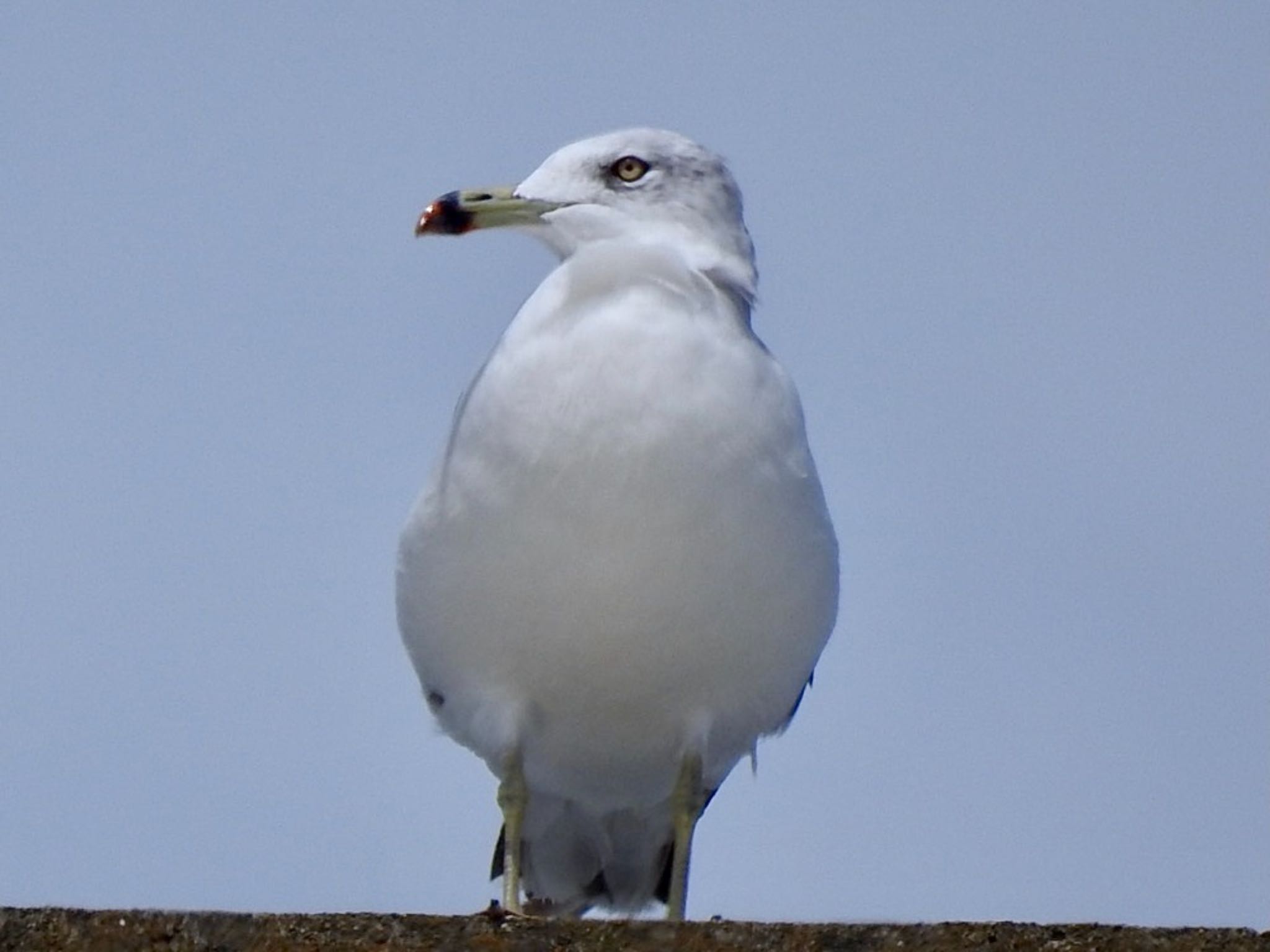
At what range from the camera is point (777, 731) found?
7.17m

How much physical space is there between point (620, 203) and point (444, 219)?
1.81 ft

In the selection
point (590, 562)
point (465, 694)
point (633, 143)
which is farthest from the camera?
point (633, 143)

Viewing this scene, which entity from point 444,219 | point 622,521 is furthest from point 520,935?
point 444,219

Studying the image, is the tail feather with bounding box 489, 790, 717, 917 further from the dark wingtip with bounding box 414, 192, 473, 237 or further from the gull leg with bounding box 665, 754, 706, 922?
the dark wingtip with bounding box 414, 192, 473, 237

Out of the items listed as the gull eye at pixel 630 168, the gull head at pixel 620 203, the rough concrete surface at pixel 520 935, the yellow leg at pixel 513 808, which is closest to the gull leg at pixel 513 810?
the yellow leg at pixel 513 808

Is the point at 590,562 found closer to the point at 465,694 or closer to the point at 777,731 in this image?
the point at 465,694

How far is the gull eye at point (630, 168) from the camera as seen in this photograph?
23.9 feet

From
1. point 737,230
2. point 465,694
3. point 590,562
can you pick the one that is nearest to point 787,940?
point 590,562

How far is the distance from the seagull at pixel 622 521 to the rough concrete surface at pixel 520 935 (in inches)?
87.4

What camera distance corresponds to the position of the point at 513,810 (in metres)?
6.87

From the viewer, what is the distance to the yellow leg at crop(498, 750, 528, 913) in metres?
6.76

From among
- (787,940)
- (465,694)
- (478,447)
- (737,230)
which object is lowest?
(787,940)

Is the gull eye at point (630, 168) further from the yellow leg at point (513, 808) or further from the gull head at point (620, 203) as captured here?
the yellow leg at point (513, 808)

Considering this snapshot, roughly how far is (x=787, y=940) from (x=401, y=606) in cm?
295
